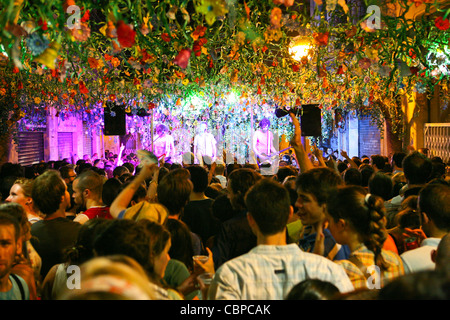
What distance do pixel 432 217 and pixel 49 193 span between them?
102 inches

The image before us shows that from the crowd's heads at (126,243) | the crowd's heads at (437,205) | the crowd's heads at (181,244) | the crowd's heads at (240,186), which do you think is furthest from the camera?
the crowd's heads at (240,186)

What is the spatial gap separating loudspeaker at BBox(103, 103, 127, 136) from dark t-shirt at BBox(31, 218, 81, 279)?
7.69 metres

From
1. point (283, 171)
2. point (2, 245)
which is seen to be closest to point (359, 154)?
point (283, 171)

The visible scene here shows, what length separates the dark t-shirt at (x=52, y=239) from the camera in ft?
10.2

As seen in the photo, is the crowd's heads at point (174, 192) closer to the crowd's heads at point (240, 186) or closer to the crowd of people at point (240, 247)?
the crowd of people at point (240, 247)

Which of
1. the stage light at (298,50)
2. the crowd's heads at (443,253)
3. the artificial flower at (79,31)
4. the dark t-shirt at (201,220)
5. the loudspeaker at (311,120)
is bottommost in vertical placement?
the dark t-shirt at (201,220)

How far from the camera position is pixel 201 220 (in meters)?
4.11

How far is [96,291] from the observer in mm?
1040

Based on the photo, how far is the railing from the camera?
10070 millimetres

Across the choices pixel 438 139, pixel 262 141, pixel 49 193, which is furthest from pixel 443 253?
pixel 262 141

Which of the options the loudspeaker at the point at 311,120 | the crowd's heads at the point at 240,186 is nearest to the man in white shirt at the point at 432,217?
the crowd's heads at the point at 240,186

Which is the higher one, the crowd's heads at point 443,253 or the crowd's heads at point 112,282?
the crowd's heads at point 112,282
